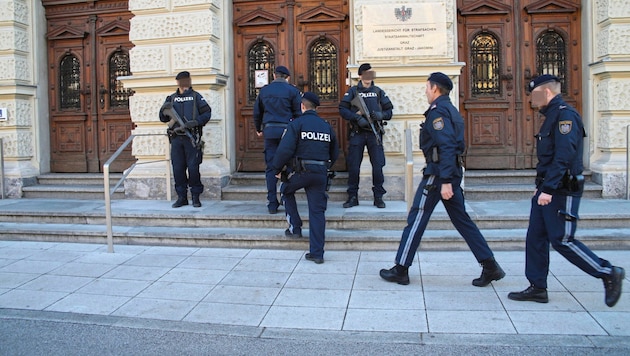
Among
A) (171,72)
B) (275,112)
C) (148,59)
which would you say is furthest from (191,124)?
(148,59)

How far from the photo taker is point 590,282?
5.64 meters

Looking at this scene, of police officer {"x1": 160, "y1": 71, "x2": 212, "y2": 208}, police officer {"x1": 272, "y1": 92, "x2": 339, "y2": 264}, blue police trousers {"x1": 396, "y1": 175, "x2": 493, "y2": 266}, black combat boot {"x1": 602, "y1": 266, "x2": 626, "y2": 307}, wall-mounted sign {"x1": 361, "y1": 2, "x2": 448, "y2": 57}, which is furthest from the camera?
wall-mounted sign {"x1": 361, "y1": 2, "x2": 448, "y2": 57}

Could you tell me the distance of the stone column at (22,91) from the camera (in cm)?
1023

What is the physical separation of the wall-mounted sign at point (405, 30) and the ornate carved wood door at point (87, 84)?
4.92 meters

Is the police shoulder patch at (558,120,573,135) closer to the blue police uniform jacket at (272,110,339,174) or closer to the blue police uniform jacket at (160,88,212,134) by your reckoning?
the blue police uniform jacket at (272,110,339,174)

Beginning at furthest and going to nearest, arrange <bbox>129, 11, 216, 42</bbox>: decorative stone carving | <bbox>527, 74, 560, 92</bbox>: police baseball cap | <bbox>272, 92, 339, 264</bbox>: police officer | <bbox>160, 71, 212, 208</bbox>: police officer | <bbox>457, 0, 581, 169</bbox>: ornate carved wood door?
<bbox>457, 0, 581, 169</bbox>: ornate carved wood door, <bbox>129, 11, 216, 42</bbox>: decorative stone carving, <bbox>160, 71, 212, 208</bbox>: police officer, <bbox>272, 92, 339, 264</bbox>: police officer, <bbox>527, 74, 560, 92</bbox>: police baseball cap

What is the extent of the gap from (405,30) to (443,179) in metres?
4.06

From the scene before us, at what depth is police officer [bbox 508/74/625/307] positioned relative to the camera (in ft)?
15.6

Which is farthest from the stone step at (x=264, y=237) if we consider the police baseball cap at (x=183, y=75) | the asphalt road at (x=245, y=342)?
the asphalt road at (x=245, y=342)

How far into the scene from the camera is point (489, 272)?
5.51 metres

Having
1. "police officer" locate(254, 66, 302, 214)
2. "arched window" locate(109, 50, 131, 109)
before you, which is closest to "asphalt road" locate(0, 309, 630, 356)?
"police officer" locate(254, 66, 302, 214)

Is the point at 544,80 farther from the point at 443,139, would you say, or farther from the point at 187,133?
the point at 187,133

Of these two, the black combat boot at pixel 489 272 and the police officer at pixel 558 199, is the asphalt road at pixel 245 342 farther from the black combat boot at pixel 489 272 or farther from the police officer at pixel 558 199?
the black combat boot at pixel 489 272

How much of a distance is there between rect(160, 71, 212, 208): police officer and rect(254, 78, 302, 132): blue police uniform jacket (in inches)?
42.3
